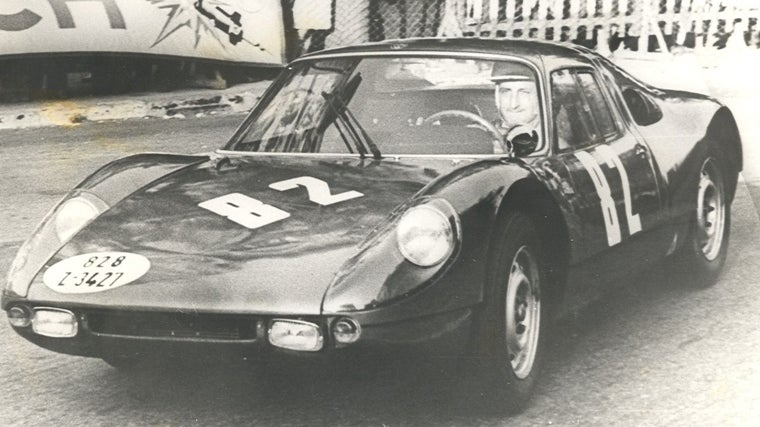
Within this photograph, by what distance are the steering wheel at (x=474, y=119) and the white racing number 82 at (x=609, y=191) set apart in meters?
0.33

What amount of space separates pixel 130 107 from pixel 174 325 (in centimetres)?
975

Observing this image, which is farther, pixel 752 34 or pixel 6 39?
pixel 752 34

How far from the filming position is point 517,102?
502 cm

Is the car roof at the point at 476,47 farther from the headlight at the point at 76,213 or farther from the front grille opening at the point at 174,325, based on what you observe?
the front grille opening at the point at 174,325

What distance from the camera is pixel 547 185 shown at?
4559 mm

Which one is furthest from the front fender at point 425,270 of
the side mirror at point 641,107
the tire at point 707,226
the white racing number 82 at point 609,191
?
the tire at point 707,226

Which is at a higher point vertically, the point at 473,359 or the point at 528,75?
the point at 528,75

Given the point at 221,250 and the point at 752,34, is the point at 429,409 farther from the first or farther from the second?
the point at 752,34

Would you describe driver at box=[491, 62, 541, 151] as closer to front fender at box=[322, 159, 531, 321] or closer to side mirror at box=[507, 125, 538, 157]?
side mirror at box=[507, 125, 538, 157]

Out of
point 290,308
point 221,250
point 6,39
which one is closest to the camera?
point 290,308

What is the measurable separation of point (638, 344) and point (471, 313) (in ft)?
4.86

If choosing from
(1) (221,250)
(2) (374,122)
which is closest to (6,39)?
(2) (374,122)

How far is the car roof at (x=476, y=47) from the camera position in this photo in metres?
5.24

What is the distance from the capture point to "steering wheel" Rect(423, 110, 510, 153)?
485 centimetres
